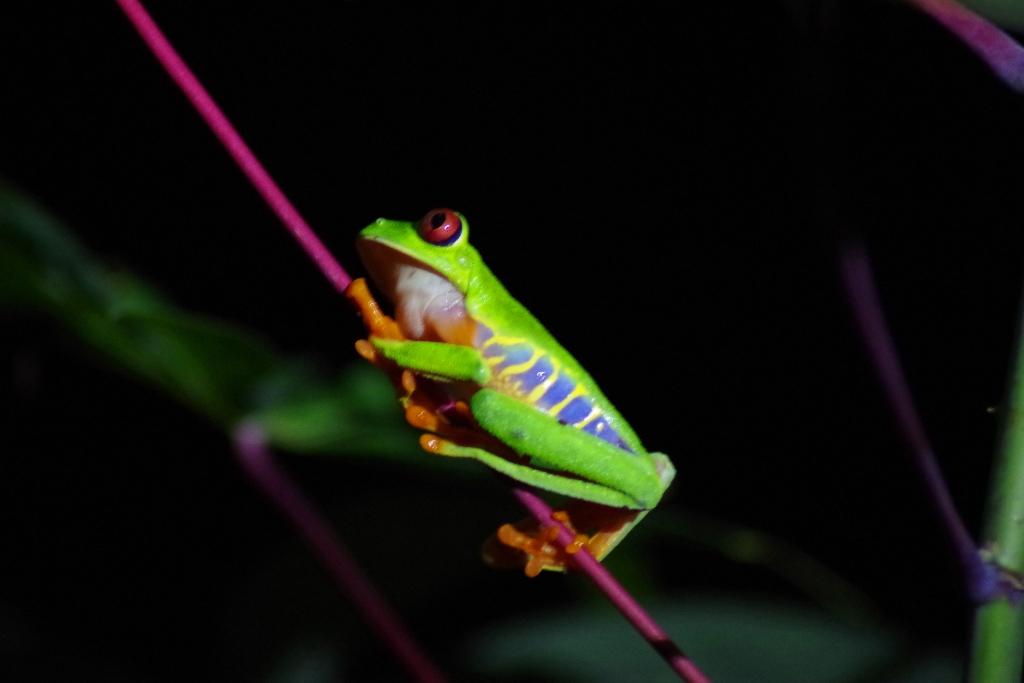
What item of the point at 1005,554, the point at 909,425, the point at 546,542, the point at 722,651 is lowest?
the point at 722,651

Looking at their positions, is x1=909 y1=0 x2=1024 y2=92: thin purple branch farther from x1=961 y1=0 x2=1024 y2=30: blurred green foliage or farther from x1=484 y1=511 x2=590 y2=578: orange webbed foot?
x1=484 y1=511 x2=590 y2=578: orange webbed foot

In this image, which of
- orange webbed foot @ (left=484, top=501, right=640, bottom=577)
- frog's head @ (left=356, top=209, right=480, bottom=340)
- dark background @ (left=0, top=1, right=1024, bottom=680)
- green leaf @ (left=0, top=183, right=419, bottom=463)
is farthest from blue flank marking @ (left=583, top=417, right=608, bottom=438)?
dark background @ (left=0, top=1, right=1024, bottom=680)

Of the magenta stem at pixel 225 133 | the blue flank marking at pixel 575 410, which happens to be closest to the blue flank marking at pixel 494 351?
the blue flank marking at pixel 575 410

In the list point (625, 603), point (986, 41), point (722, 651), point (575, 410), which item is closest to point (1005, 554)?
point (625, 603)

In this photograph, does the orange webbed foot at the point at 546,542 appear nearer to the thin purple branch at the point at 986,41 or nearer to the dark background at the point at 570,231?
the thin purple branch at the point at 986,41

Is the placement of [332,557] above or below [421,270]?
below

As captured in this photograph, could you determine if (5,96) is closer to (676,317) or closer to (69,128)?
(69,128)

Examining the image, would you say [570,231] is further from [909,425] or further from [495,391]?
[909,425]
